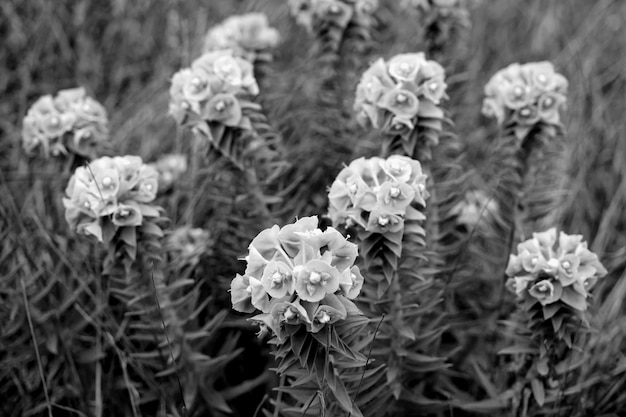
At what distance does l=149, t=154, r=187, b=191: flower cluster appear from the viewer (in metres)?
4.90

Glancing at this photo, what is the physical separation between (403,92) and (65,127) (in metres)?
2.20

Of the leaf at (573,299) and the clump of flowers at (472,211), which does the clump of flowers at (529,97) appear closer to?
the clump of flowers at (472,211)

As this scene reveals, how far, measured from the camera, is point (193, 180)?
17.2ft

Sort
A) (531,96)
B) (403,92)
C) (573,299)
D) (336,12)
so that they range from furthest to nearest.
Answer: (336,12), (531,96), (403,92), (573,299)

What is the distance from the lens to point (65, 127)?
4340 millimetres

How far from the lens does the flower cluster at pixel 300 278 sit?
2.72 metres

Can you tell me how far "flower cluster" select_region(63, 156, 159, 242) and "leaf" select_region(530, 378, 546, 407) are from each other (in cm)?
230

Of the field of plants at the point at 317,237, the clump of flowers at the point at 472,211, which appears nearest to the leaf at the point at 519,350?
the field of plants at the point at 317,237

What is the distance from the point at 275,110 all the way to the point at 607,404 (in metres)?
3.31

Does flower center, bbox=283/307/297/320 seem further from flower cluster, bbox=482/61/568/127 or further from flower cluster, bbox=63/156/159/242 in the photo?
flower cluster, bbox=482/61/568/127

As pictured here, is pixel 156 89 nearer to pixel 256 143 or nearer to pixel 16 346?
pixel 256 143

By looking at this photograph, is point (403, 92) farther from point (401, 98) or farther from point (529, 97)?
point (529, 97)

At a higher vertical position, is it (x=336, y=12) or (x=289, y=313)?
(x=336, y=12)

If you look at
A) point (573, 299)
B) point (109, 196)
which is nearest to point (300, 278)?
point (109, 196)
